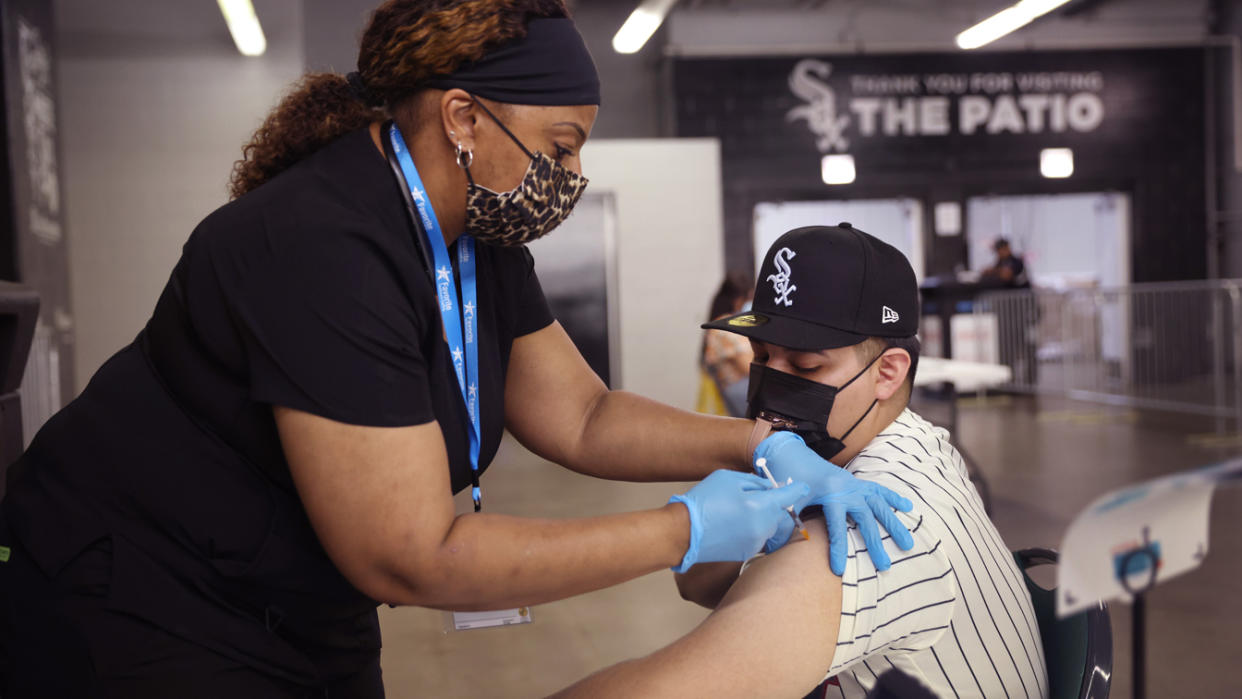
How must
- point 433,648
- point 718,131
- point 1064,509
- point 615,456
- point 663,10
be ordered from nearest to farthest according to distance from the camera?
point 615,456 < point 433,648 < point 1064,509 < point 663,10 < point 718,131

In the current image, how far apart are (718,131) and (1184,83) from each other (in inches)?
200

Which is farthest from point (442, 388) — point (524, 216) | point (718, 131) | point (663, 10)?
point (718, 131)

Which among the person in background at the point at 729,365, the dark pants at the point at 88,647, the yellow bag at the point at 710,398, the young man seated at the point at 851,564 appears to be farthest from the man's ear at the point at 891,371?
the yellow bag at the point at 710,398

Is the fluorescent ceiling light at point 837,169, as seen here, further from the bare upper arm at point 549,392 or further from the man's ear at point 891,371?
the bare upper arm at point 549,392

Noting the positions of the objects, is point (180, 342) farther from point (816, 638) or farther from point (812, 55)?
point (812, 55)

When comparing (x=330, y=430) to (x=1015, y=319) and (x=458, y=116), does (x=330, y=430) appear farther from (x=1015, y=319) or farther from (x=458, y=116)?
(x=1015, y=319)

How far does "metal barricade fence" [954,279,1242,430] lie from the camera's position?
27.0 feet

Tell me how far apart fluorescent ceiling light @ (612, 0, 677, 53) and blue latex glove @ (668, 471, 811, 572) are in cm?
566

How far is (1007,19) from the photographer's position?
282 inches

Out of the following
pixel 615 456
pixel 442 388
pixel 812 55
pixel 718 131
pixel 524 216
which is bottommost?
pixel 615 456

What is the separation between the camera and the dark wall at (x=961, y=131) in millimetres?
9758

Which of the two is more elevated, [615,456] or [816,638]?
[615,456]

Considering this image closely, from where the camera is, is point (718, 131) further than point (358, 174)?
Yes

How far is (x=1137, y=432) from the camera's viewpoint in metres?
6.91
